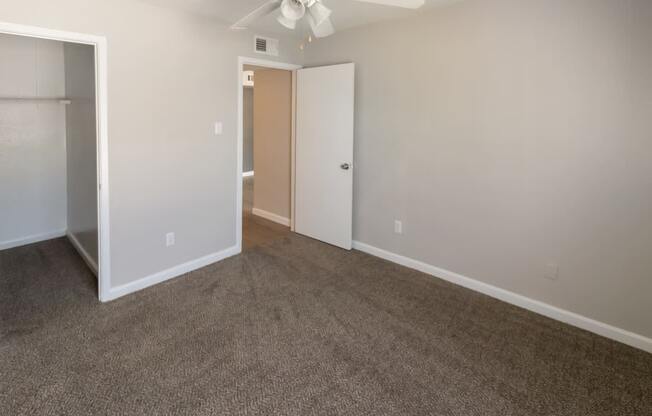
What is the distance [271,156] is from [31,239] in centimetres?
292

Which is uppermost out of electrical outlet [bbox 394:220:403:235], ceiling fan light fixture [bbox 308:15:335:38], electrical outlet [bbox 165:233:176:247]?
ceiling fan light fixture [bbox 308:15:335:38]

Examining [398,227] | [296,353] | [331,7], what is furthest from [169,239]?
[331,7]

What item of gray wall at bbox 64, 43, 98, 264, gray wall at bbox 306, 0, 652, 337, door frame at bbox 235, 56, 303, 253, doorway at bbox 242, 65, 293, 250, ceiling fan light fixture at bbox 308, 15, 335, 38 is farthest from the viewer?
doorway at bbox 242, 65, 293, 250

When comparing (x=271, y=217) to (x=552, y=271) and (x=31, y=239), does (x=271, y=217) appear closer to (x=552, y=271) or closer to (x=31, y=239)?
(x=31, y=239)

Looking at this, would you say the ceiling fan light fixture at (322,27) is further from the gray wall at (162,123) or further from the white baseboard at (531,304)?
the white baseboard at (531,304)

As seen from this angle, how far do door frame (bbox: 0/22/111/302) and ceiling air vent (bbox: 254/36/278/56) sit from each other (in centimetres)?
152

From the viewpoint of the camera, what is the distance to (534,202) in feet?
9.87

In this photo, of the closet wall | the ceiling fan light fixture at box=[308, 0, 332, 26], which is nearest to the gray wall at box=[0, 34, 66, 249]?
the closet wall

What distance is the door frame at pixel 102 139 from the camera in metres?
2.76

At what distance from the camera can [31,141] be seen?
4230 mm

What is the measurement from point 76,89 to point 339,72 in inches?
101

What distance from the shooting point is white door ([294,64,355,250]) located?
13.7 feet

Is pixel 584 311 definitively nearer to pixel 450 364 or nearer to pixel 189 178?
pixel 450 364

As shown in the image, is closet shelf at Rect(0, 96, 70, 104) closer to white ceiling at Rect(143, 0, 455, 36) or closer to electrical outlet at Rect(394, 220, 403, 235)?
white ceiling at Rect(143, 0, 455, 36)
